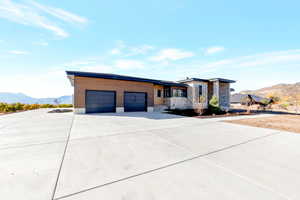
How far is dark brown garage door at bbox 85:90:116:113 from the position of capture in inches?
504

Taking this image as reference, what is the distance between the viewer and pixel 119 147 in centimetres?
382

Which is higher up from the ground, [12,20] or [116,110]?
[12,20]

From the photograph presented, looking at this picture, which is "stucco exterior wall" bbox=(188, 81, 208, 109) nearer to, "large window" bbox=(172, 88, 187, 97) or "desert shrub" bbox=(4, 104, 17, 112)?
"large window" bbox=(172, 88, 187, 97)

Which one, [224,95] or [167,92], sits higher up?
[167,92]

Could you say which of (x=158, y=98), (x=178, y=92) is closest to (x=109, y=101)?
(x=158, y=98)

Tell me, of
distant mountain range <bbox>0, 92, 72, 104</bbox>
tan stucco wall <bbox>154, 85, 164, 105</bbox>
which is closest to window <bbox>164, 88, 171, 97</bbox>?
tan stucco wall <bbox>154, 85, 164, 105</bbox>

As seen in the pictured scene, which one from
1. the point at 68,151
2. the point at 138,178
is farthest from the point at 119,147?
the point at 138,178

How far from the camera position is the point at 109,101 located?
1377 cm

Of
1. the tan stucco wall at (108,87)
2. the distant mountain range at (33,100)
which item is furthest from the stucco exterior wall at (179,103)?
the distant mountain range at (33,100)

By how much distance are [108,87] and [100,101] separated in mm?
1806

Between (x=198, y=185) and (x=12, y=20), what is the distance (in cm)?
1372

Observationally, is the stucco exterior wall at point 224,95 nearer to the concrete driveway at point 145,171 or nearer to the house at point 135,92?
the house at point 135,92

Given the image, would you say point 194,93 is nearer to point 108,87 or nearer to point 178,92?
point 178,92

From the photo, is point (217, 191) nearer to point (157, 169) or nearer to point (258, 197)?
point (258, 197)
